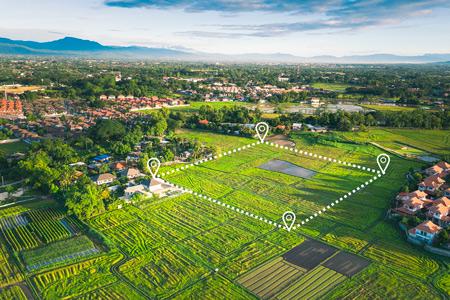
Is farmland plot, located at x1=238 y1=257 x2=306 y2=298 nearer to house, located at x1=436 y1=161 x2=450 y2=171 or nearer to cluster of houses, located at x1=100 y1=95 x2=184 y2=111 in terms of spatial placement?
house, located at x1=436 y1=161 x2=450 y2=171

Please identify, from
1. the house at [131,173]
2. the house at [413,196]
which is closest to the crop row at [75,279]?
the house at [131,173]

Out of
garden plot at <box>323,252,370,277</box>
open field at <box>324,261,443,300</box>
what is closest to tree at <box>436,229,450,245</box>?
open field at <box>324,261,443,300</box>

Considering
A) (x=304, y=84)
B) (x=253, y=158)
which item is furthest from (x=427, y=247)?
(x=304, y=84)

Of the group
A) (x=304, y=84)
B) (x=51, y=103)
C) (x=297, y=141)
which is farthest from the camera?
Answer: (x=304, y=84)

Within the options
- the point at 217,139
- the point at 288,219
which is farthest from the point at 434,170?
the point at 217,139

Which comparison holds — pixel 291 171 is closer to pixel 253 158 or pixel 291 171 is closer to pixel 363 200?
pixel 253 158

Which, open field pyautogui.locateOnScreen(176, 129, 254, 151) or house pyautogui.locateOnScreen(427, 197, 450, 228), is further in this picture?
open field pyautogui.locateOnScreen(176, 129, 254, 151)
